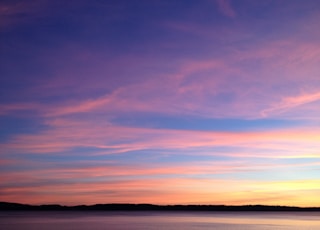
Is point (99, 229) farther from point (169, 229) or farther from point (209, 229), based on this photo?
point (209, 229)

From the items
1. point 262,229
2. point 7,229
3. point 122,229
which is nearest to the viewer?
point 7,229

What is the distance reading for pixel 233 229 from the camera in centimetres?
7781

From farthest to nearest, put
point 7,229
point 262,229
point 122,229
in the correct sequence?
point 262,229 < point 122,229 < point 7,229

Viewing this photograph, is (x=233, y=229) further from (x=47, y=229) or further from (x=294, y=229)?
(x=47, y=229)

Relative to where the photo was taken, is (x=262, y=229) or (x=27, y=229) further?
(x=262, y=229)

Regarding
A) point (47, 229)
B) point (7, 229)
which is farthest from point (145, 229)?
point (7, 229)

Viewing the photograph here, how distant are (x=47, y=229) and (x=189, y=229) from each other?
80.0 feet

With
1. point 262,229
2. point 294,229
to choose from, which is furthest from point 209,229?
point 294,229

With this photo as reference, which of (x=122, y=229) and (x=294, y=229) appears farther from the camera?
(x=294, y=229)

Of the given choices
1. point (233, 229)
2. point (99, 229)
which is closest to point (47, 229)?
point (99, 229)

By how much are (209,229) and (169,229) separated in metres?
7.56

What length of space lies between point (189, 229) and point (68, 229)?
20732 millimetres

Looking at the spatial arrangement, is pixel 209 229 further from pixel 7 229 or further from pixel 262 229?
pixel 7 229

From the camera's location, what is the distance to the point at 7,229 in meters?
67.4
